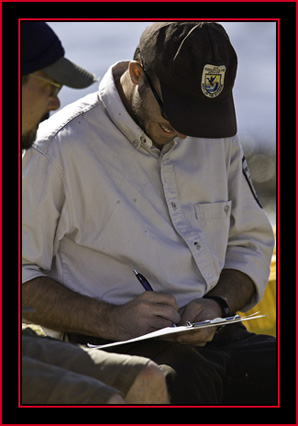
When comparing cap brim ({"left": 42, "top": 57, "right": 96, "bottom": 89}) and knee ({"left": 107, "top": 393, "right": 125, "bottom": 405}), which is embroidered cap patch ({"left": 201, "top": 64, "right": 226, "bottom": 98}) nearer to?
cap brim ({"left": 42, "top": 57, "right": 96, "bottom": 89})

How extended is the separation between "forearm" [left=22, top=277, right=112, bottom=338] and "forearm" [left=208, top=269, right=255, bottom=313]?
0.58m

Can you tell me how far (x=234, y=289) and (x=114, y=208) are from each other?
687mm

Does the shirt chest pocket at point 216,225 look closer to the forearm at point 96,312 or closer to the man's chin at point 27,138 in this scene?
the forearm at point 96,312

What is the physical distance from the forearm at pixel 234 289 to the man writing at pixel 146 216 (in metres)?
0.02

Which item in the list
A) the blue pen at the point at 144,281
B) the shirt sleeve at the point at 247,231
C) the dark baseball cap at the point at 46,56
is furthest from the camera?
the shirt sleeve at the point at 247,231

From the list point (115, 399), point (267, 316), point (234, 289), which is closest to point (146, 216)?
point (234, 289)

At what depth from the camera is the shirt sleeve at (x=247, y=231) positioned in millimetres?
3350

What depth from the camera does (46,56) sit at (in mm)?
2432

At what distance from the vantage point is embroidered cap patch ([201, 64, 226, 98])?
113 inches

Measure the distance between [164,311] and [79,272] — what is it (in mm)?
397

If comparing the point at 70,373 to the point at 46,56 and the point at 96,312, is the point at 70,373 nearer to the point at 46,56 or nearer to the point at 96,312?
the point at 96,312

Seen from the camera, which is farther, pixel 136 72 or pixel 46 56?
pixel 136 72

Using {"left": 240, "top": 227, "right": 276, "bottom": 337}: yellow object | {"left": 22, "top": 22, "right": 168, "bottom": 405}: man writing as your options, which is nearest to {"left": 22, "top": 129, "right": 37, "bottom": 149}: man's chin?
{"left": 22, "top": 22, "right": 168, "bottom": 405}: man writing

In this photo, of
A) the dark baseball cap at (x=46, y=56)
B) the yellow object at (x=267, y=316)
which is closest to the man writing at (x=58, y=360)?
the dark baseball cap at (x=46, y=56)
